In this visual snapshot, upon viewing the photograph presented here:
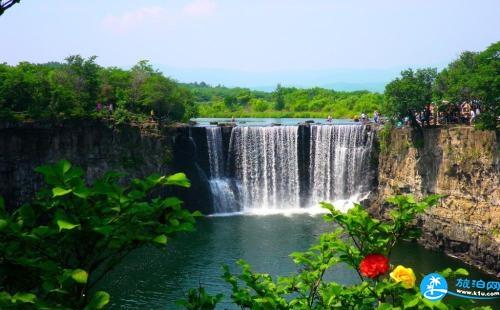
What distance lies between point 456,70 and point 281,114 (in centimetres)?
3716

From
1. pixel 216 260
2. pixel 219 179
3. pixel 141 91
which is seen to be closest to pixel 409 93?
pixel 216 260

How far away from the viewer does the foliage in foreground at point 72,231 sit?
3012 mm

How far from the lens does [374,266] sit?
12.5 ft

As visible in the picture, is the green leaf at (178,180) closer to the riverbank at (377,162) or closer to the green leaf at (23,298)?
the green leaf at (23,298)

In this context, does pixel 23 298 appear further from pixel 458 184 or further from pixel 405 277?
pixel 458 184

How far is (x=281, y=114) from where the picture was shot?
60.3 m

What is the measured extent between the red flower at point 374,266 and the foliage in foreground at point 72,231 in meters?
1.22

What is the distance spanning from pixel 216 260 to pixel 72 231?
18.0 m

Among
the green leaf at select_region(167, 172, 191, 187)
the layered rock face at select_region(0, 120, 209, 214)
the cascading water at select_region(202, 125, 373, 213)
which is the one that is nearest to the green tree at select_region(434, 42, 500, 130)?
the cascading water at select_region(202, 125, 373, 213)

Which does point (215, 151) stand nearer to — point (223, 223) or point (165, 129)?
point (165, 129)

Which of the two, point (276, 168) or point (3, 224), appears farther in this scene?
point (276, 168)

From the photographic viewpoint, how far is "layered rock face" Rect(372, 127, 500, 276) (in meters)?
20.0

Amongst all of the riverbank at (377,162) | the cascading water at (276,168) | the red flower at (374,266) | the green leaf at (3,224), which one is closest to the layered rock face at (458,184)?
the riverbank at (377,162)

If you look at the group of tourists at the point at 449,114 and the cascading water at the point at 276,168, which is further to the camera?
the cascading water at the point at 276,168
